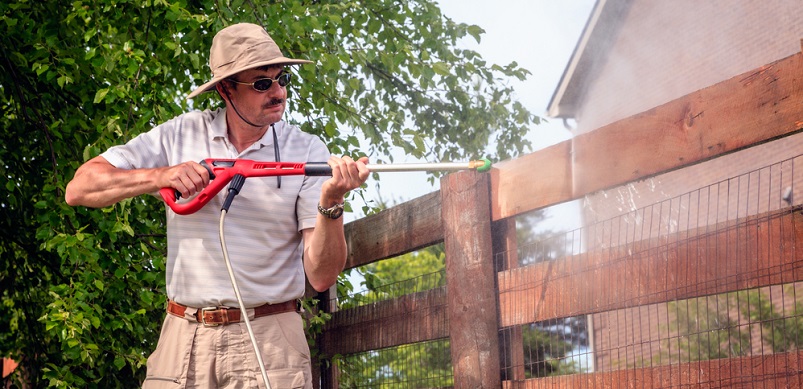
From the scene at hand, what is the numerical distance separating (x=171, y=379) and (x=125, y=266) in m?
2.09

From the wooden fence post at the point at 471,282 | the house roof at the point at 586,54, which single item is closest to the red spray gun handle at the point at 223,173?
the wooden fence post at the point at 471,282

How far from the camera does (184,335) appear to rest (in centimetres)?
337

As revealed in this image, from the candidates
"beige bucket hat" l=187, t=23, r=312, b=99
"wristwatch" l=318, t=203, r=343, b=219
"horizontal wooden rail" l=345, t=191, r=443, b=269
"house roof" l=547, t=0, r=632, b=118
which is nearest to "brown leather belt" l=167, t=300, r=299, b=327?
"wristwatch" l=318, t=203, r=343, b=219

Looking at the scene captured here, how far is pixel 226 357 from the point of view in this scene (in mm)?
3330

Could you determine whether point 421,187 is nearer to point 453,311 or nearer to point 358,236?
point 358,236

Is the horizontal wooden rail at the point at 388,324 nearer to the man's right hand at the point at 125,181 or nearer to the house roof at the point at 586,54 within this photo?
the man's right hand at the point at 125,181

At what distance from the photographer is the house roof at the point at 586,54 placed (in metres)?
19.1

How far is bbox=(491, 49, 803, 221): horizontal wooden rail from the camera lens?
280cm

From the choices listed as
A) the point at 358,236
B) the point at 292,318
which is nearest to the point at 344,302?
the point at 358,236

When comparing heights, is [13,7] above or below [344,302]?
above

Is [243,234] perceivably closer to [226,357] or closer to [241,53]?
[226,357]

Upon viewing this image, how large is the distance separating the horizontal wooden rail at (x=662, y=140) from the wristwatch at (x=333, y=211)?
83cm

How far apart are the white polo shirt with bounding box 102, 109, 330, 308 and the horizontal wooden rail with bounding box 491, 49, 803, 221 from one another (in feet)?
2.53

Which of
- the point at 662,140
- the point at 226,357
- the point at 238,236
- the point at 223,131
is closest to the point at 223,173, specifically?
the point at 238,236
